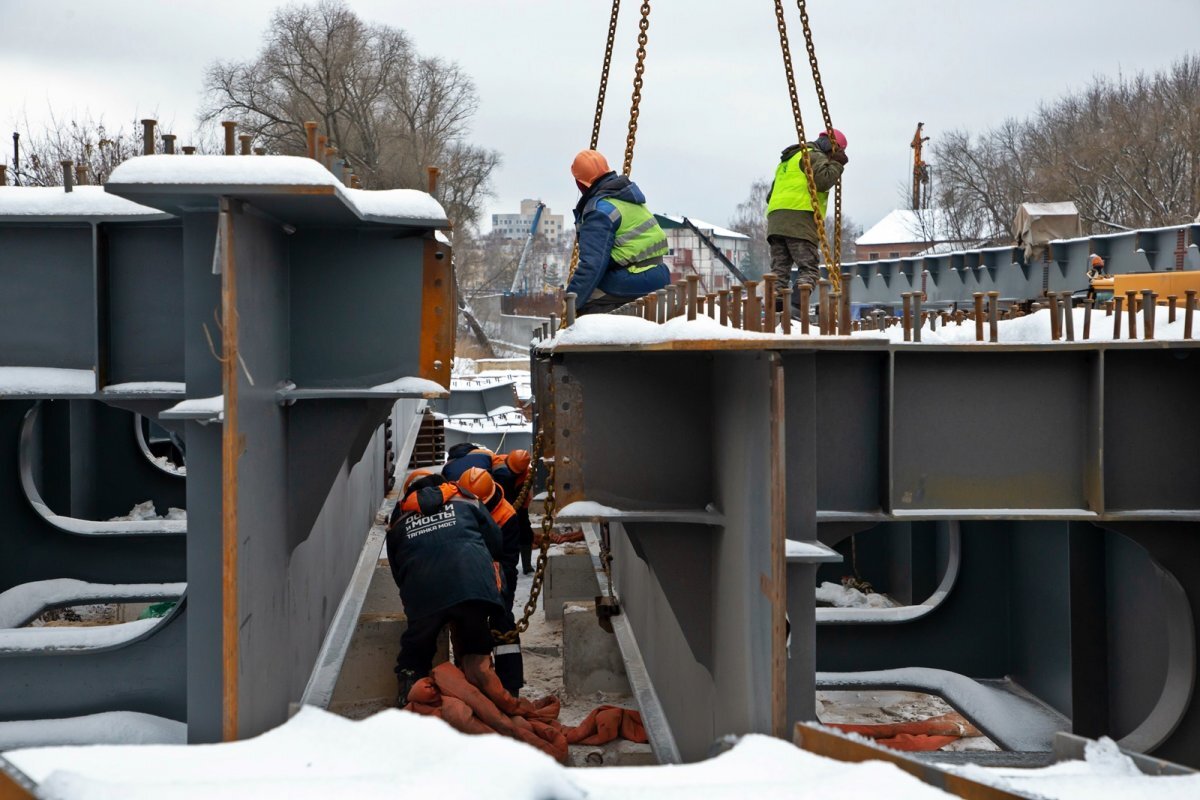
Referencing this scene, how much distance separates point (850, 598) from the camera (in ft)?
35.6

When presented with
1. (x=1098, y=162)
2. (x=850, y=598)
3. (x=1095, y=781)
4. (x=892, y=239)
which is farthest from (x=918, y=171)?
(x=1095, y=781)

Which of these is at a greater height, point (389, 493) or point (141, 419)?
point (141, 419)

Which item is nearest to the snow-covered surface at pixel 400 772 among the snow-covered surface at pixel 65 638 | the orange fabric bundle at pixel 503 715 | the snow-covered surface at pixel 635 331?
the snow-covered surface at pixel 635 331

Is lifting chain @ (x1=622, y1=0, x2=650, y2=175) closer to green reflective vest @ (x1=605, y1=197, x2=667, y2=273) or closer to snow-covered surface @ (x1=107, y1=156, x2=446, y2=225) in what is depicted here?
green reflective vest @ (x1=605, y1=197, x2=667, y2=273)

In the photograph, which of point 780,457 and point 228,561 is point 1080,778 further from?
point 228,561

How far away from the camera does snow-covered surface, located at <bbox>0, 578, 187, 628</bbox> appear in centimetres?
930

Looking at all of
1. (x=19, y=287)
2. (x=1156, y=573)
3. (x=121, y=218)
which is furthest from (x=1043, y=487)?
(x=19, y=287)

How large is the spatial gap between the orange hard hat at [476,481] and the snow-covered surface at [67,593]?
3.99 meters

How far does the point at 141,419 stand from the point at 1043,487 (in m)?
9.93

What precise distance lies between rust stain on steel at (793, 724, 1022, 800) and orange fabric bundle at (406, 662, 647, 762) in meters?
4.51

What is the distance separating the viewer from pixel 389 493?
11891 mm

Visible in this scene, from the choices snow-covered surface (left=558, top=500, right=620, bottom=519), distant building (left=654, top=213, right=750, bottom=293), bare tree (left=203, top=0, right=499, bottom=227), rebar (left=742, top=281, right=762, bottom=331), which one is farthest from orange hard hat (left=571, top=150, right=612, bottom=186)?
distant building (left=654, top=213, right=750, bottom=293)

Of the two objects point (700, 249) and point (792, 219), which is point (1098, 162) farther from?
point (792, 219)

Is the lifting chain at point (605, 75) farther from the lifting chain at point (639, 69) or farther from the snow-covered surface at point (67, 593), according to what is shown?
the snow-covered surface at point (67, 593)
